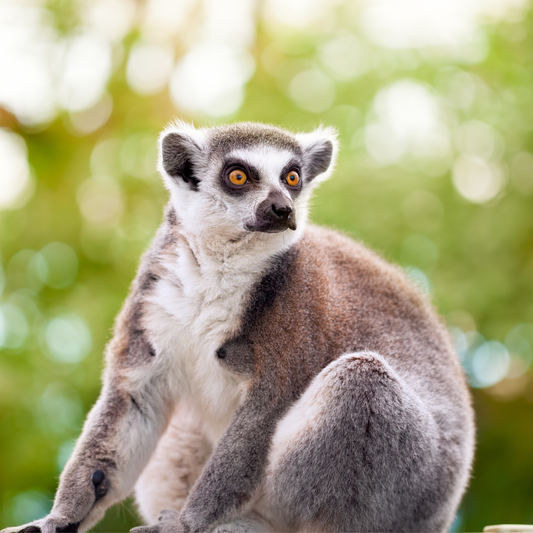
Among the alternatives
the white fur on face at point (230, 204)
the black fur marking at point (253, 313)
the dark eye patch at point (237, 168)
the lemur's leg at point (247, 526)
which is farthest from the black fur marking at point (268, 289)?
the lemur's leg at point (247, 526)

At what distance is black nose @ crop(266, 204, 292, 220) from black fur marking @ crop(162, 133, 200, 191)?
59 cm

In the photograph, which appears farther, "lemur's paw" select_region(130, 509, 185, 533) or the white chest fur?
the white chest fur

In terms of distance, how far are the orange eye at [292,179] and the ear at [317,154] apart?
0.22 meters

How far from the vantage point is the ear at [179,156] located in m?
3.76

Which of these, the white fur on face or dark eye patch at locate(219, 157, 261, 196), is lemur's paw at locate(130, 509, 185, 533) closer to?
the white fur on face

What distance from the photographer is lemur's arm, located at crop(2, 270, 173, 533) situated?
3561 mm

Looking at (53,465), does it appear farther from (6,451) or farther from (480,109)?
(480,109)

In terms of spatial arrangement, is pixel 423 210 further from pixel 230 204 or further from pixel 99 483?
pixel 99 483

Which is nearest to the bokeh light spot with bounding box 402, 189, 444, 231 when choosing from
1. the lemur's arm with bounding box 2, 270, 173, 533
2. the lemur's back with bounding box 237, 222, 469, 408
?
the lemur's back with bounding box 237, 222, 469, 408

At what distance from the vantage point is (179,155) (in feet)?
12.4

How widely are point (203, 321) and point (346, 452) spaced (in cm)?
101

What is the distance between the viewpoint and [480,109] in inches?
319

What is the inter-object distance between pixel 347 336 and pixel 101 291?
481 centimetres

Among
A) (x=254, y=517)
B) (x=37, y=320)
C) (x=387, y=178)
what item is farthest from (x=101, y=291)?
(x=254, y=517)
